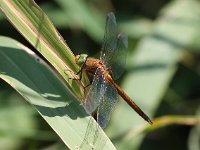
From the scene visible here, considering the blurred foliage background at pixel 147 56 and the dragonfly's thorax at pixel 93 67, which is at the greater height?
the dragonfly's thorax at pixel 93 67

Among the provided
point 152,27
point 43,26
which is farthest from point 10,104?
point 43,26

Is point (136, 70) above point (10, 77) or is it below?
below

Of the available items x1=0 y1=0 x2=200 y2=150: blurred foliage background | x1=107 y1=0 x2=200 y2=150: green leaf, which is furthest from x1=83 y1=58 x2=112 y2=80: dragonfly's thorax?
x1=0 y1=0 x2=200 y2=150: blurred foliage background

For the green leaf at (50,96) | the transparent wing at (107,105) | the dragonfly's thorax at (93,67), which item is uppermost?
the green leaf at (50,96)

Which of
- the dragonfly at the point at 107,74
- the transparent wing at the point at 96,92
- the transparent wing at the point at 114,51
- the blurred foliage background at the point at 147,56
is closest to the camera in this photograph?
the transparent wing at the point at 96,92

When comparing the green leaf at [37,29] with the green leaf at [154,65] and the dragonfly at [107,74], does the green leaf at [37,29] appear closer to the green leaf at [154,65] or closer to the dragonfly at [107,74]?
the dragonfly at [107,74]

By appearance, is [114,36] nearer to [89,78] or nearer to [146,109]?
[89,78]

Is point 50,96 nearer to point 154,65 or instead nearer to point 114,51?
point 114,51

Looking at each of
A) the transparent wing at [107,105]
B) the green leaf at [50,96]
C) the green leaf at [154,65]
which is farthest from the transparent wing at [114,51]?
the green leaf at [50,96]
